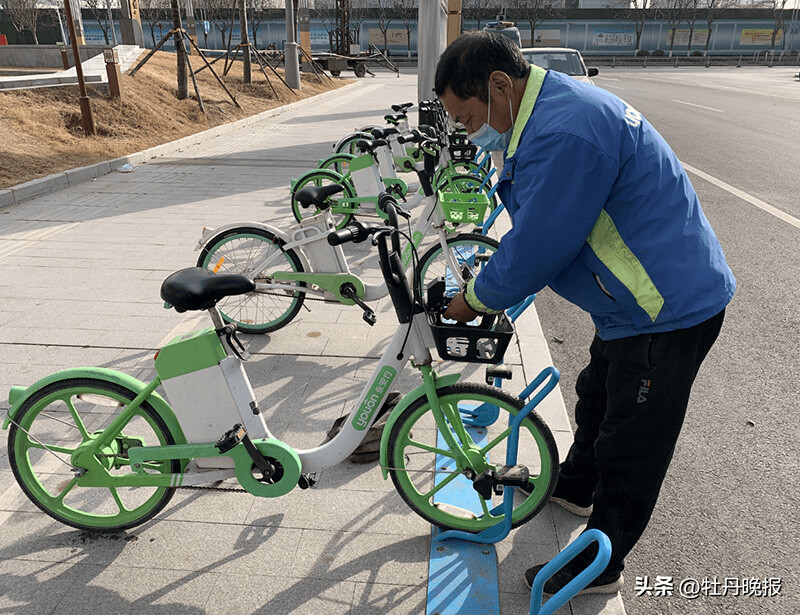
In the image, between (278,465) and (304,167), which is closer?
(278,465)

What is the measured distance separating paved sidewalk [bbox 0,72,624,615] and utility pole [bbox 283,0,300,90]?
14627 millimetres

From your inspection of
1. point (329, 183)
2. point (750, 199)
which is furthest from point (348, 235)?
point (750, 199)

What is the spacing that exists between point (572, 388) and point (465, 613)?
2.02m

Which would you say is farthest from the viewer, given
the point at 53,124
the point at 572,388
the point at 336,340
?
the point at 53,124

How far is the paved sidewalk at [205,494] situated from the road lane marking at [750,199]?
4515mm

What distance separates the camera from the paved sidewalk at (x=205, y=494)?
2393 mm

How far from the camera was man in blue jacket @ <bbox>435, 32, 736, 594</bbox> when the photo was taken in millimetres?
1822

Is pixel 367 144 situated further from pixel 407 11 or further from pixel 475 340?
pixel 407 11

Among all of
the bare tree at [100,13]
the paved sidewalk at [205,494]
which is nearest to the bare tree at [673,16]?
the bare tree at [100,13]

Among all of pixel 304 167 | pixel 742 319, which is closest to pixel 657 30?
pixel 304 167

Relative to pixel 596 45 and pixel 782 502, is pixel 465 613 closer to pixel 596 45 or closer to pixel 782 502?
pixel 782 502

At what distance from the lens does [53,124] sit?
1134 cm

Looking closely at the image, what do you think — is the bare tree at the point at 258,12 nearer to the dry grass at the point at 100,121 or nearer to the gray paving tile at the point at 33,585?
the dry grass at the point at 100,121

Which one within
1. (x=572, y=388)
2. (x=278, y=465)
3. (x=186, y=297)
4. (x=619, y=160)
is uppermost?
(x=619, y=160)
